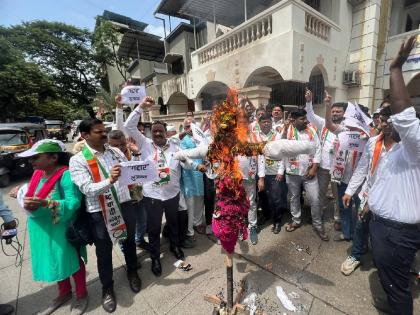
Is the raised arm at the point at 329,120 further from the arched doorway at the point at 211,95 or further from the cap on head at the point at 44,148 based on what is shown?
the arched doorway at the point at 211,95

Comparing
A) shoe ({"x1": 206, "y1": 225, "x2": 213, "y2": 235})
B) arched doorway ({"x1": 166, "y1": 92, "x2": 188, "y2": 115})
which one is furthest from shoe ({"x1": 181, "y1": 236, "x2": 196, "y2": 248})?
arched doorway ({"x1": 166, "y1": 92, "x2": 188, "y2": 115})

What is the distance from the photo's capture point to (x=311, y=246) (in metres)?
3.39

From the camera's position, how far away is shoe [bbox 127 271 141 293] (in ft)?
8.79

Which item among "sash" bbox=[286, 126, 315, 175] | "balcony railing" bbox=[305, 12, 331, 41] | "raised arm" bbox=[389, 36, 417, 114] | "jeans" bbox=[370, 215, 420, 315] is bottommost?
"jeans" bbox=[370, 215, 420, 315]

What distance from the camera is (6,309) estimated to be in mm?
2436

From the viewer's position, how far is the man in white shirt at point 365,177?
91.3 inches

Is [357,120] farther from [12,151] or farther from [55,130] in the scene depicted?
[55,130]

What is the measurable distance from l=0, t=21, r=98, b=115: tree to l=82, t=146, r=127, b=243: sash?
95.4ft

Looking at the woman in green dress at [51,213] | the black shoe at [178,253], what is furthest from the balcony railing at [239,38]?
the woman in green dress at [51,213]

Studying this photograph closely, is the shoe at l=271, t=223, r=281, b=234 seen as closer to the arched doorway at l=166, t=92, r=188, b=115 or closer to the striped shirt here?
the striped shirt

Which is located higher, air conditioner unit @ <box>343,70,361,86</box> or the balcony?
the balcony

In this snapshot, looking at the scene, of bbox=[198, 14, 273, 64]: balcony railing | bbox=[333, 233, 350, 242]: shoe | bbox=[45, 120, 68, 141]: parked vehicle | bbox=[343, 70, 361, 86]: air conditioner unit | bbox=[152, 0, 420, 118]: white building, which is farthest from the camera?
bbox=[45, 120, 68, 141]: parked vehicle

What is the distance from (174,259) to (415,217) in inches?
112

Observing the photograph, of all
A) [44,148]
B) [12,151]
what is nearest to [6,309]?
[44,148]
